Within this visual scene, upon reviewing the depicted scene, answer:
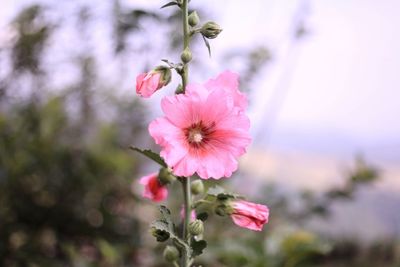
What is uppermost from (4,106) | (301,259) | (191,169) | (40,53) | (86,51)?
(86,51)

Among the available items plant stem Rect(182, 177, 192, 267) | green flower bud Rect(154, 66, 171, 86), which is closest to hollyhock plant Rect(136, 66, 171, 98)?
green flower bud Rect(154, 66, 171, 86)

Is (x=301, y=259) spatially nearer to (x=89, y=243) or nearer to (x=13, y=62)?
(x=89, y=243)

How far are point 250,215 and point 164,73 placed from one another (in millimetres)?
191

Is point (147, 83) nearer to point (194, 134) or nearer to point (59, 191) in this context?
point (194, 134)

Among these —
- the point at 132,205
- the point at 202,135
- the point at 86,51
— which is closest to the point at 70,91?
the point at 86,51

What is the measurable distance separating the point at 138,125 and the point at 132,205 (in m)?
0.42

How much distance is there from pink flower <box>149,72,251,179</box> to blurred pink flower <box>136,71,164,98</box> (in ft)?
0.08

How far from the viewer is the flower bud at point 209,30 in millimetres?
618

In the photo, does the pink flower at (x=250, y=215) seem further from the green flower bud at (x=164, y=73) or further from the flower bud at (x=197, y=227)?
the green flower bud at (x=164, y=73)

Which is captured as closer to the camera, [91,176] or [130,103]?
[91,176]

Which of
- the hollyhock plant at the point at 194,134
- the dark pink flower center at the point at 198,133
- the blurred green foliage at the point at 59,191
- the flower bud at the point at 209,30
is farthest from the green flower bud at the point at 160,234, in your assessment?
the blurred green foliage at the point at 59,191

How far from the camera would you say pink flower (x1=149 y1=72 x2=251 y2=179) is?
573 mm

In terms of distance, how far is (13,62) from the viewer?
79.8 inches

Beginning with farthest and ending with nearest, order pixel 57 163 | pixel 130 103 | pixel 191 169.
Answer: pixel 130 103, pixel 57 163, pixel 191 169
